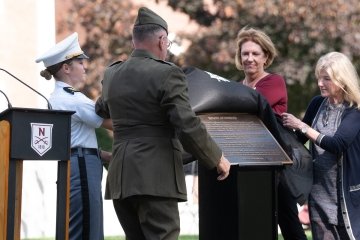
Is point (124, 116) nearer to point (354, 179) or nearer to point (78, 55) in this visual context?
point (78, 55)

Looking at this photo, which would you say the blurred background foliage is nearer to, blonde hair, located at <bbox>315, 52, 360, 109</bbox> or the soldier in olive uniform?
blonde hair, located at <bbox>315, 52, 360, 109</bbox>

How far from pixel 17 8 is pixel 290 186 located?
6799mm

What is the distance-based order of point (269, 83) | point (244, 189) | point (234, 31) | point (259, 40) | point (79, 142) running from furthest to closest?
point (234, 31)
point (259, 40)
point (269, 83)
point (244, 189)
point (79, 142)

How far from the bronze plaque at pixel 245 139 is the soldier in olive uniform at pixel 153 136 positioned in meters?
0.74

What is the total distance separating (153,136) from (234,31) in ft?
50.6

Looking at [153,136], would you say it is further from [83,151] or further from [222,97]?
[222,97]

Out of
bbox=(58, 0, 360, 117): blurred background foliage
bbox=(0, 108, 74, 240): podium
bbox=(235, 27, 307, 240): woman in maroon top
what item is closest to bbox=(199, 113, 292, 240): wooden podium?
bbox=(235, 27, 307, 240): woman in maroon top

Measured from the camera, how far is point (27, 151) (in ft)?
22.8

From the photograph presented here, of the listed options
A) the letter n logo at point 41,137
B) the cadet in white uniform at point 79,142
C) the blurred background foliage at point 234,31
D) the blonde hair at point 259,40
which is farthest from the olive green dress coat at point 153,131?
the blurred background foliage at point 234,31

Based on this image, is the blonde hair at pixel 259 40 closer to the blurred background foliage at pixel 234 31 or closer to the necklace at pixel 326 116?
the necklace at pixel 326 116

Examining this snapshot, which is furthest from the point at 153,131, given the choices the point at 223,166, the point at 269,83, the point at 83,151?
the point at 269,83

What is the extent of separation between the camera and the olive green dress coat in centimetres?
685

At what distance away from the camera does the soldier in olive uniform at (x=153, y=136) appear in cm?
687

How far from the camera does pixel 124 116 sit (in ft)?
23.0
